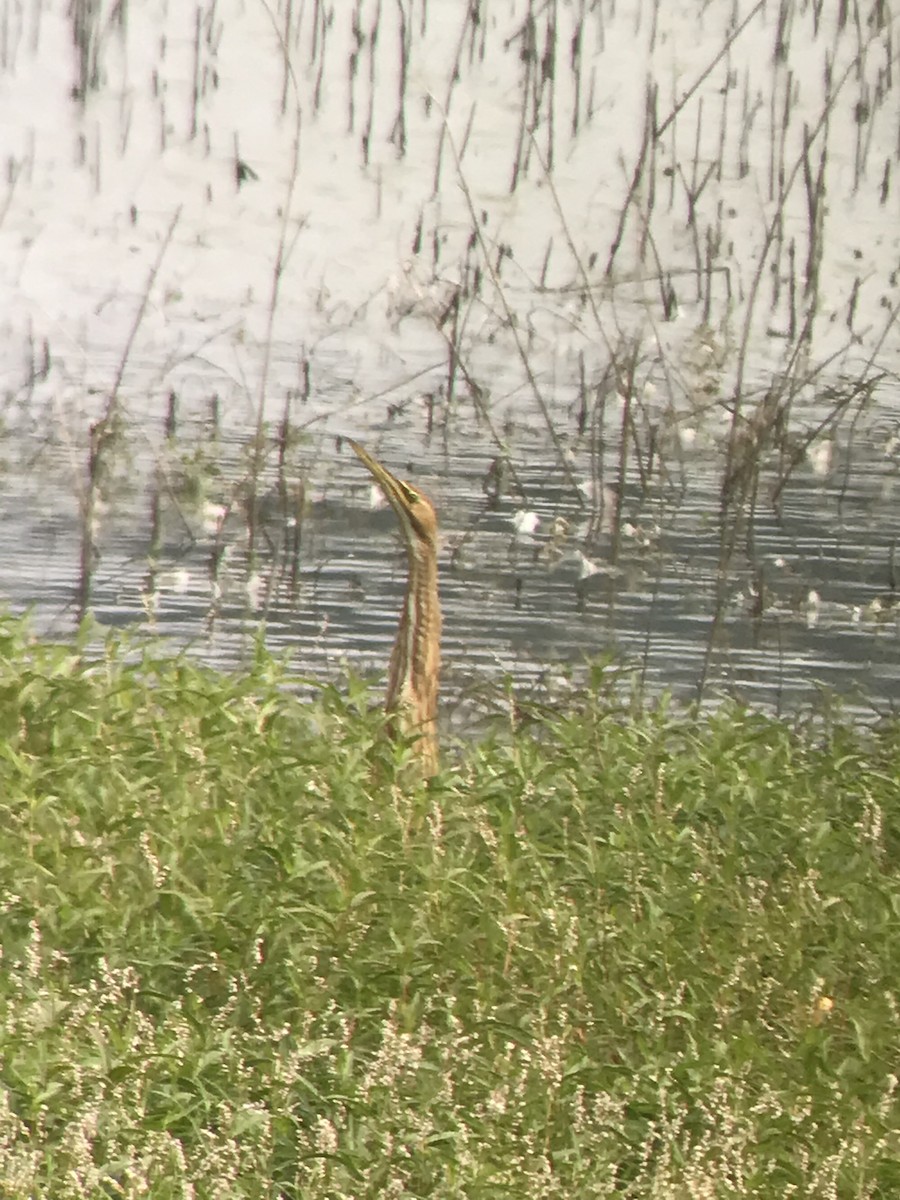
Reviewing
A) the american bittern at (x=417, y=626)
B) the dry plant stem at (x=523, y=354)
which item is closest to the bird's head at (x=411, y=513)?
the american bittern at (x=417, y=626)

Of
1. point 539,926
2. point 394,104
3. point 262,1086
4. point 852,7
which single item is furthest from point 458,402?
point 262,1086

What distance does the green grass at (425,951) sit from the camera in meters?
2.71

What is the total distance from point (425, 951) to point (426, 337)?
1656mm

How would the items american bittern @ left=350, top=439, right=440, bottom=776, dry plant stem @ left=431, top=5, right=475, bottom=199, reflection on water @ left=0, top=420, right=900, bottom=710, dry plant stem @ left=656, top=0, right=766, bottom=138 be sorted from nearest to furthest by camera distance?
american bittern @ left=350, top=439, right=440, bottom=776 → reflection on water @ left=0, top=420, right=900, bottom=710 → dry plant stem @ left=431, top=5, right=475, bottom=199 → dry plant stem @ left=656, top=0, right=766, bottom=138

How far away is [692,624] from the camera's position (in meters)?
4.48

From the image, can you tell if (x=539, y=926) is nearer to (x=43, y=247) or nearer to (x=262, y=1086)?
(x=262, y=1086)

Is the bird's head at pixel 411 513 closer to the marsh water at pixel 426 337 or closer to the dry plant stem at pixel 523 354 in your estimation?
the marsh water at pixel 426 337

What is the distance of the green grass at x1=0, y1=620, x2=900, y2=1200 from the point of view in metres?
2.71

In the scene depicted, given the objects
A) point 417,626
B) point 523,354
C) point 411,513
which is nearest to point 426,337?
point 523,354

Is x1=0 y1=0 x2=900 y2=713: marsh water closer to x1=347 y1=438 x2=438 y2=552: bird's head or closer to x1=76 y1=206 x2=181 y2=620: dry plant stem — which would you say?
x1=76 y1=206 x2=181 y2=620: dry plant stem

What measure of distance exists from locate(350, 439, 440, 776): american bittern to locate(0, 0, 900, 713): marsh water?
31cm

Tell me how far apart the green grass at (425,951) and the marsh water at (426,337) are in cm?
34

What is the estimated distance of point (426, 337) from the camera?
179 inches

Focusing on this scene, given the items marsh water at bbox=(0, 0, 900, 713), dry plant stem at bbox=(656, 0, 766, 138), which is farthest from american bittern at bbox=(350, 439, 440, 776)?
dry plant stem at bbox=(656, 0, 766, 138)
